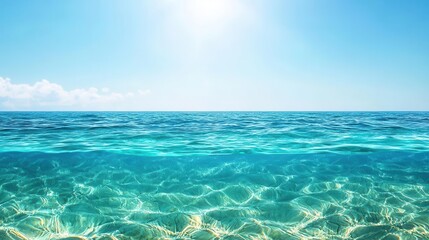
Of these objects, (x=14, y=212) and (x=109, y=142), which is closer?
(x=14, y=212)

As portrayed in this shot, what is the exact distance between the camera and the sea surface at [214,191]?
5.16 m

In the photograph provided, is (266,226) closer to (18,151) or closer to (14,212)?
(14,212)

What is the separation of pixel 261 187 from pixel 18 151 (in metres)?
11.8

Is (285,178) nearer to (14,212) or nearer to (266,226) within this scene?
(266,226)

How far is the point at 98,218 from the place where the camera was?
5.67 m

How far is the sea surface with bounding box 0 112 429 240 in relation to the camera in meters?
5.16

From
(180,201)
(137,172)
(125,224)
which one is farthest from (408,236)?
(137,172)

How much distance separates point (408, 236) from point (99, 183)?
8438 mm

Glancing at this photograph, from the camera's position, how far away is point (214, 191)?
749 centimetres

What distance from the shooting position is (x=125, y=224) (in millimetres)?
5375

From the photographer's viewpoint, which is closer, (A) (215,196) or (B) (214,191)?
(A) (215,196)

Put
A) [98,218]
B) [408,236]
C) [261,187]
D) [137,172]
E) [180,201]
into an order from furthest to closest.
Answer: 1. [137,172]
2. [261,187]
3. [180,201]
4. [98,218]
5. [408,236]

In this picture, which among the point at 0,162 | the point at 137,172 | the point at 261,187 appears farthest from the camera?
the point at 0,162

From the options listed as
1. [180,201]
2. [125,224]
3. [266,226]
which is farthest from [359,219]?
[125,224]
